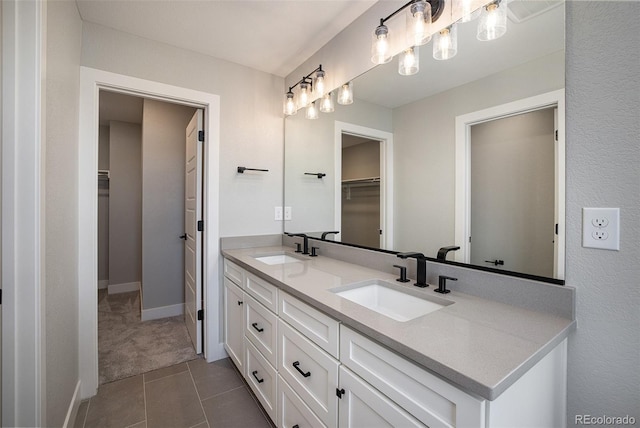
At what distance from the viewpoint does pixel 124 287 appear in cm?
405

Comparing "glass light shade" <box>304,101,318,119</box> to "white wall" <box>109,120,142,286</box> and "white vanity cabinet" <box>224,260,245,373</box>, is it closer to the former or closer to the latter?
"white vanity cabinet" <box>224,260,245,373</box>

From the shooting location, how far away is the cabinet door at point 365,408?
806mm

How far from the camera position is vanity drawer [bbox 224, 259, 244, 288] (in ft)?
6.26

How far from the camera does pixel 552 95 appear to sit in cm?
98

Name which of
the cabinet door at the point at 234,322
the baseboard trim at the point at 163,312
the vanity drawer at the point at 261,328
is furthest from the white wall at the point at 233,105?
the baseboard trim at the point at 163,312

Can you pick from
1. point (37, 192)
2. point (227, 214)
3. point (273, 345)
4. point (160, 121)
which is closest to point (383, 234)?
point (273, 345)

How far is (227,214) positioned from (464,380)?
6.67 feet

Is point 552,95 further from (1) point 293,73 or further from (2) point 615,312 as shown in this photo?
(1) point 293,73

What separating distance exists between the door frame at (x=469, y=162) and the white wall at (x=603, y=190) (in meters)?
0.03

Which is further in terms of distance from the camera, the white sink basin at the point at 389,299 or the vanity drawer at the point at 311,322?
the white sink basin at the point at 389,299

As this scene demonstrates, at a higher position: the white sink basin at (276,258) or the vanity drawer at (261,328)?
the white sink basin at (276,258)

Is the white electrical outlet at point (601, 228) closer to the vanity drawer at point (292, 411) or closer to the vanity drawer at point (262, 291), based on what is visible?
the vanity drawer at point (292, 411)

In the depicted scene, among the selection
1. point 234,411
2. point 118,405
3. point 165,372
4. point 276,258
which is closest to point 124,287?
point 165,372

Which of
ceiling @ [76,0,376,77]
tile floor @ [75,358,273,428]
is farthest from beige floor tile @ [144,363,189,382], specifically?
ceiling @ [76,0,376,77]
